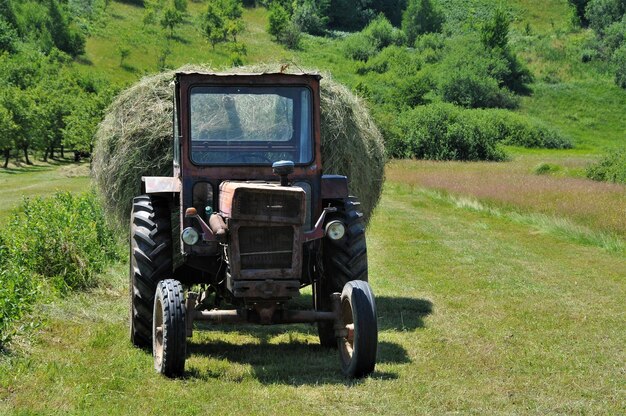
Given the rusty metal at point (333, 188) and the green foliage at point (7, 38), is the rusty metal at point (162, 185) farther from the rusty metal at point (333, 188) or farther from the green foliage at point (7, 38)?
the green foliage at point (7, 38)

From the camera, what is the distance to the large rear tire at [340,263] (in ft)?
31.2

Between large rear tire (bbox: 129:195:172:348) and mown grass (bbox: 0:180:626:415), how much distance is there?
0.78 ft

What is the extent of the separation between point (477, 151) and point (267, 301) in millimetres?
48297

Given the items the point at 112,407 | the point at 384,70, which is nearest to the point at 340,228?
the point at 112,407

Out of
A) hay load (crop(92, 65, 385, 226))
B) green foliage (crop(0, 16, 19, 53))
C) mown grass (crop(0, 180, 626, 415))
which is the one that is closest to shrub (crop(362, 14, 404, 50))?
green foliage (crop(0, 16, 19, 53))

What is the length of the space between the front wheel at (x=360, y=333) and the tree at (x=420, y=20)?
132351 mm

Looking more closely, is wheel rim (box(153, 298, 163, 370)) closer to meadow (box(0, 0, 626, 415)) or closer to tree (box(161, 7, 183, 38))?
meadow (box(0, 0, 626, 415))

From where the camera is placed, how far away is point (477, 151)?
55.8 meters

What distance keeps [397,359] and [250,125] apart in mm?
2574

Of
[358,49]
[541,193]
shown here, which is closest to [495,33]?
[358,49]

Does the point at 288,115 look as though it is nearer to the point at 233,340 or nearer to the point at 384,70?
the point at 233,340

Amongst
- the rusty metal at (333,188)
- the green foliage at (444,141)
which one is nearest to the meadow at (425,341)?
the rusty metal at (333,188)

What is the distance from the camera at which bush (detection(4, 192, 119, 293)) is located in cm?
1248

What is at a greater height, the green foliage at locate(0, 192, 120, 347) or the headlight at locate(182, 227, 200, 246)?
the headlight at locate(182, 227, 200, 246)
